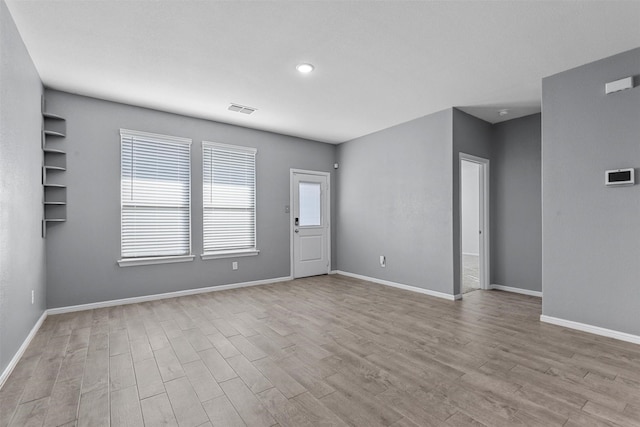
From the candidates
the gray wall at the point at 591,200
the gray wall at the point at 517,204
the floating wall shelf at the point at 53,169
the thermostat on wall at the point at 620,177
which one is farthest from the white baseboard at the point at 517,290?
the floating wall shelf at the point at 53,169

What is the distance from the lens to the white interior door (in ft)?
19.6

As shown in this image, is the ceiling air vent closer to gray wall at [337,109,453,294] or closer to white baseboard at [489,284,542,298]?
gray wall at [337,109,453,294]

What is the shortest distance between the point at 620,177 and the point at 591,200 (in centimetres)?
31

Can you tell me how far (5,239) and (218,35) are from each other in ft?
7.65

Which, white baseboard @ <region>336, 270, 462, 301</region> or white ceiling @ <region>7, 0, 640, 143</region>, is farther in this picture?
white baseboard @ <region>336, 270, 462, 301</region>

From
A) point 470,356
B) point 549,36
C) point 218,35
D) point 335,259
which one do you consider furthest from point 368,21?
point 335,259

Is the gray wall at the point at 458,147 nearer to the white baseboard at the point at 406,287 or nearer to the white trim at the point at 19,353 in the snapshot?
the white baseboard at the point at 406,287

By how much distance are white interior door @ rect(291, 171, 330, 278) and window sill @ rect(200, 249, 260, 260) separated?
86 cm

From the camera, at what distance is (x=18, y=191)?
263 cm

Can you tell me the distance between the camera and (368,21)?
2.46m

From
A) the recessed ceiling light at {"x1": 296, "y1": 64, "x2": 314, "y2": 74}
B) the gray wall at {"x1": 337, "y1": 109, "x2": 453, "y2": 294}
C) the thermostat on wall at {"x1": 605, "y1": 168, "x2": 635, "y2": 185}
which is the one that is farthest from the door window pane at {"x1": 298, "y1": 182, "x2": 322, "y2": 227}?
the thermostat on wall at {"x1": 605, "y1": 168, "x2": 635, "y2": 185}

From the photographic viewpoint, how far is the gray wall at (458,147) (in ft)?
14.5

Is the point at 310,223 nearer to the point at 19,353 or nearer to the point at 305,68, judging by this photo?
the point at 305,68

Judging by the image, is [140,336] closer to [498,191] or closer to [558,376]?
[558,376]
